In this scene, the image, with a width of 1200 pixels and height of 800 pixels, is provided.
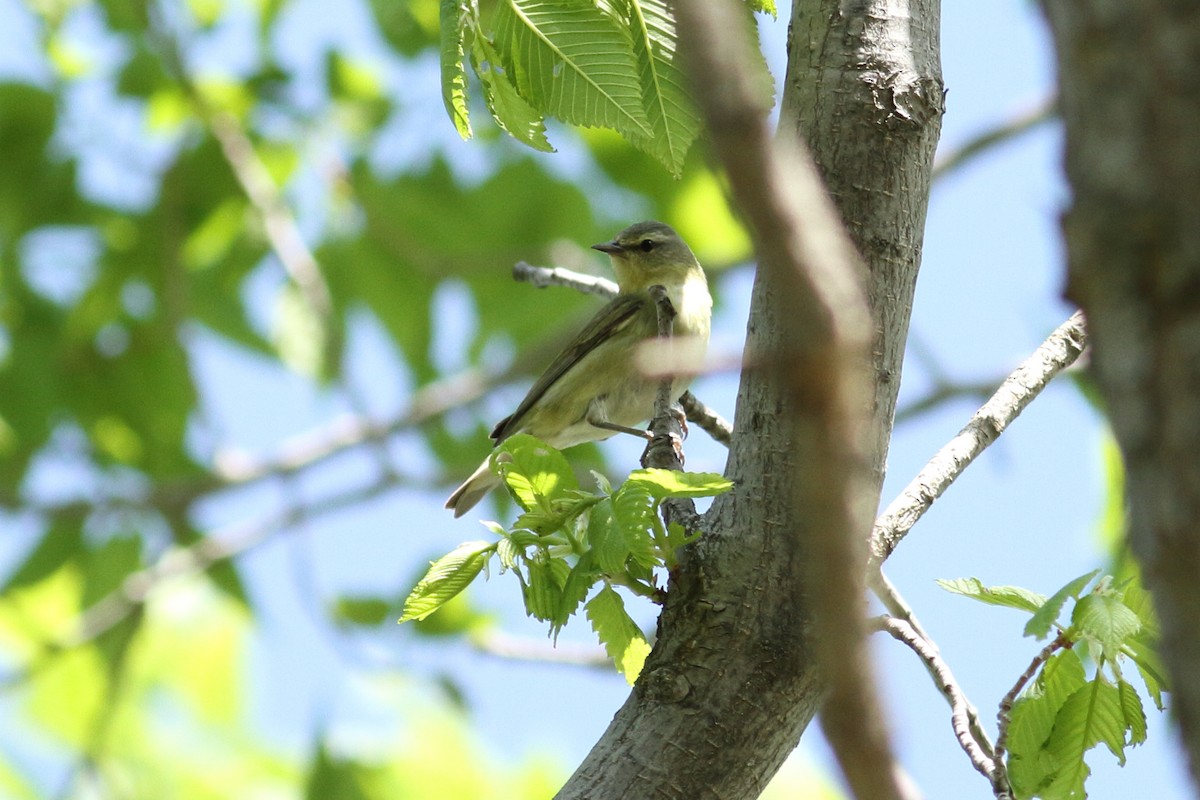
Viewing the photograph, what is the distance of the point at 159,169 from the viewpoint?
9070 millimetres

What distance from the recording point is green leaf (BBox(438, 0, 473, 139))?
8.79 feet

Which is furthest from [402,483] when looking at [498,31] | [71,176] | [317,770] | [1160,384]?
[1160,384]

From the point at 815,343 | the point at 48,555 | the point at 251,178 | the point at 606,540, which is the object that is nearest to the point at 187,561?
the point at 48,555

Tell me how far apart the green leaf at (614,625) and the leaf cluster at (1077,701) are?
788mm

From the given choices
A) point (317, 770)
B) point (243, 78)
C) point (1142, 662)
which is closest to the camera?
point (1142, 662)

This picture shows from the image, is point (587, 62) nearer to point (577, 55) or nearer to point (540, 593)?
point (577, 55)

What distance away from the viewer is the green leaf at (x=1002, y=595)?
2686mm

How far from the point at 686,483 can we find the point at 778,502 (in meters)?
0.32

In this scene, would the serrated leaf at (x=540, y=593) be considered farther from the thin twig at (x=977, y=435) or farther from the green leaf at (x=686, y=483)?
the thin twig at (x=977, y=435)

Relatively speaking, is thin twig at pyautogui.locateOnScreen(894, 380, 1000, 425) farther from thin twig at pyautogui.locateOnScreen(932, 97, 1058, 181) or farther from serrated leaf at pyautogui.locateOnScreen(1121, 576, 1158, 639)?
serrated leaf at pyautogui.locateOnScreen(1121, 576, 1158, 639)

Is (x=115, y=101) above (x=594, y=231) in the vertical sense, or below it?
below

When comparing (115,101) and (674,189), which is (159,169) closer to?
(115,101)

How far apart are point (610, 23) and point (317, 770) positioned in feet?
23.5

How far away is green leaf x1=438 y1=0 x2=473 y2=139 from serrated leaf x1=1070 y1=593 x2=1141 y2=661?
5.91 ft
